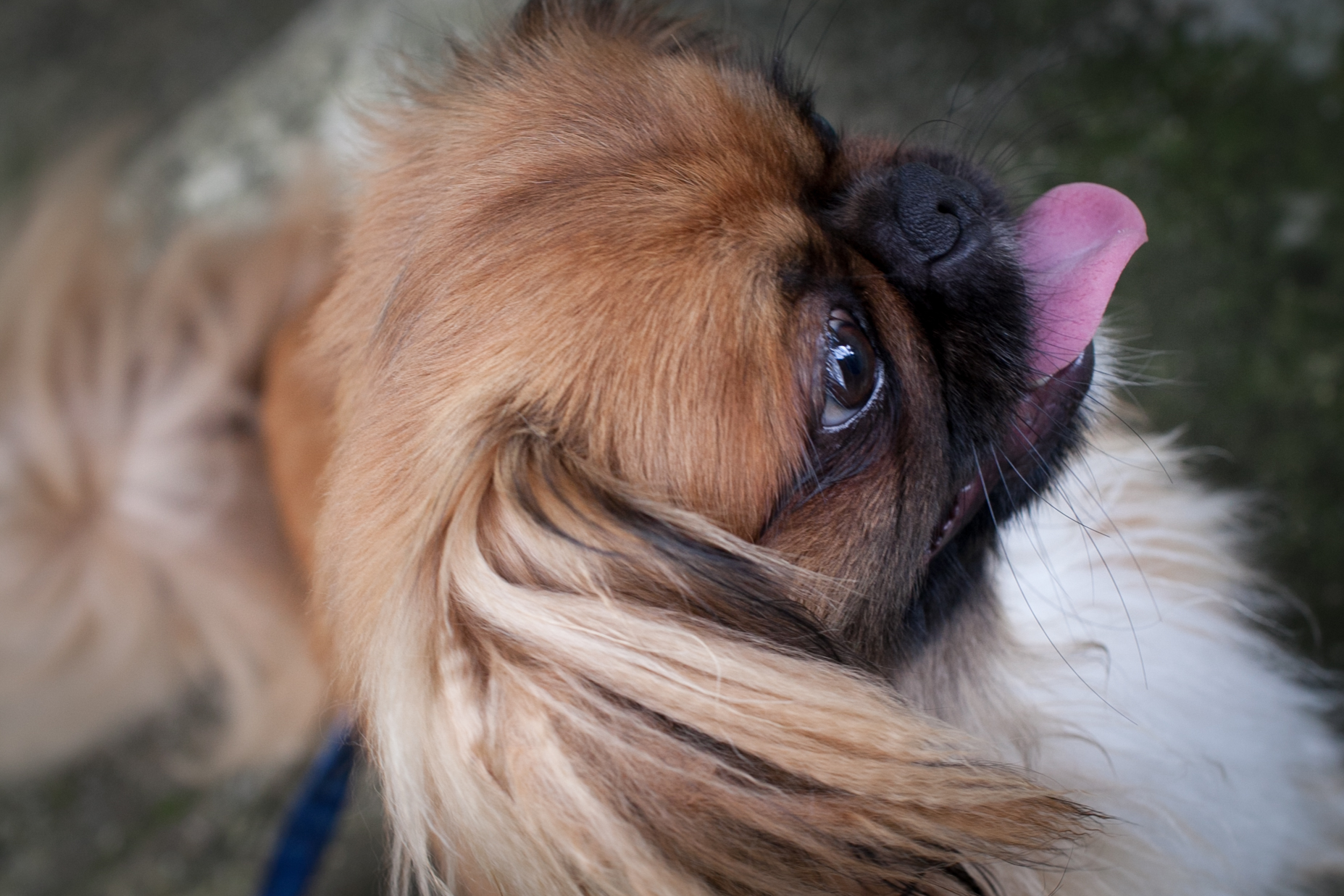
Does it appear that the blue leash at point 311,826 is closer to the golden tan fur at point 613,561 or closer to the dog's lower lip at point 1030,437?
the golden tan fur at point 613,561

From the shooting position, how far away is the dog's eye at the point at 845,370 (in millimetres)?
963

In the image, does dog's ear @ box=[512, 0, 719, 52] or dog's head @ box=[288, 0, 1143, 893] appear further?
dog's ear @ box=[512, 0, 719, 52]

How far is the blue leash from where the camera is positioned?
4.46 ft

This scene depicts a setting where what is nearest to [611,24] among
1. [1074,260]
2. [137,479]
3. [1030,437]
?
[1074,260]

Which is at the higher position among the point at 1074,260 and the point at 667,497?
the point at 1074,260

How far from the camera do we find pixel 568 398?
0.94m

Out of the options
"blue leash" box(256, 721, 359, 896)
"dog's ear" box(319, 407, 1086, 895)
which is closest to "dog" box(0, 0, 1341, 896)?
"dog's ear" box(319, 407, 1086, 895)

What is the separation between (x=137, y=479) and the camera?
5.65ft

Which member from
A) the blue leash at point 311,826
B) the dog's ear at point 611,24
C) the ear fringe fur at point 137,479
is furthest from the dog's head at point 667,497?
the ear fringe fur at point 137,479

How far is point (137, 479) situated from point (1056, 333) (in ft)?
5.51

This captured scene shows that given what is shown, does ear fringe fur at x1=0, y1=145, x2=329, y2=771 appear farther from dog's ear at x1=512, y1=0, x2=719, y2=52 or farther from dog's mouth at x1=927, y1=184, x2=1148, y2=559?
dog's mouth at x1=927, y1=184, x2=1148, y2=559

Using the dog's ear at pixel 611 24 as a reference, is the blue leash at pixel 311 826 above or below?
below

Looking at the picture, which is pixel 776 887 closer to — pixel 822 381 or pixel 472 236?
pixel 822 381

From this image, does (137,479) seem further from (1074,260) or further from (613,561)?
(1074,260)
